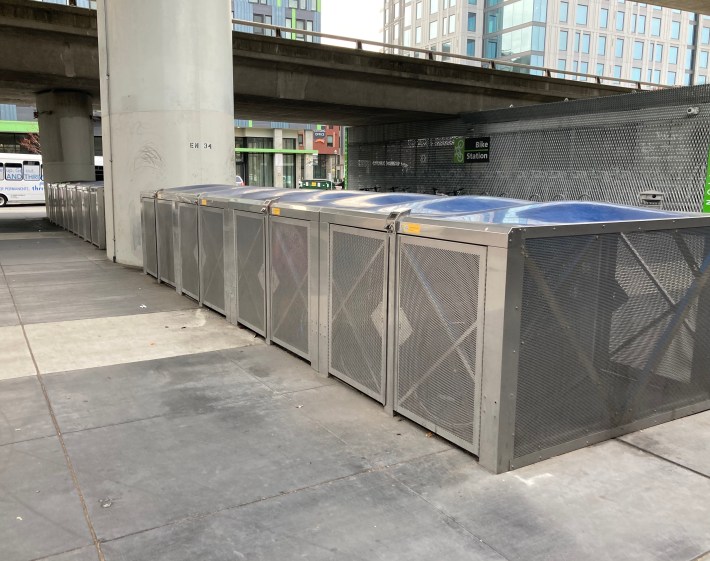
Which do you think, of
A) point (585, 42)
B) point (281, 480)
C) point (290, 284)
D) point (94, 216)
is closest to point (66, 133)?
point (94, 216)

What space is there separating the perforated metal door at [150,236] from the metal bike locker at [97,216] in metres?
4.03

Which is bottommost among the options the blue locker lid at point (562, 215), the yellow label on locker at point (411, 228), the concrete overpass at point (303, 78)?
the yellow label on locker at point (411, 228)

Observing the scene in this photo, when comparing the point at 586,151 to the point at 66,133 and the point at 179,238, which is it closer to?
the point at 179,238

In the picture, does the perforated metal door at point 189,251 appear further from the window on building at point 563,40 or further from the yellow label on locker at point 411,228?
the window on building at point 563,40

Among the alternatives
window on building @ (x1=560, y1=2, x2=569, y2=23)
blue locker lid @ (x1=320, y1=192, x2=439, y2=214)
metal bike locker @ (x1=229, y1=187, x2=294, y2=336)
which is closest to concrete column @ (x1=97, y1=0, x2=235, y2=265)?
metal bike locker @ (x1=229, y1=187, x2=294, y2=336)

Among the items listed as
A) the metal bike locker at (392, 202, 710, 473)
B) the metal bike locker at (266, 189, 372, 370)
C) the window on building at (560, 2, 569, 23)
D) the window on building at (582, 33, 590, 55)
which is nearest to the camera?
the metal bike locker at (392, 202, 710, 473)

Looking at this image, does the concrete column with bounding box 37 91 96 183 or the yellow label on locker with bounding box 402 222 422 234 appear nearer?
the yellow label on locker with bounding box 402 222 422 234

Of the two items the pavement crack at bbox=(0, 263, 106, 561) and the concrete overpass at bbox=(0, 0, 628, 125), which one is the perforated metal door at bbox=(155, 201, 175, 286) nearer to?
the pavement crack at bbox=(0, 263, 106, 561)

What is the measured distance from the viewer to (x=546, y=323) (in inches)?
153

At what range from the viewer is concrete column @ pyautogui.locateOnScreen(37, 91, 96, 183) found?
2228cm

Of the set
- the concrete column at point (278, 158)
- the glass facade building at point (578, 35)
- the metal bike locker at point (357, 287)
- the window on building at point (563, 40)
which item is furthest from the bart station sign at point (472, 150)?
the window on building at point (563, 40)

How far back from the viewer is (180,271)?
941 cm

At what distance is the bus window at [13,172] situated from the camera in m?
33.4

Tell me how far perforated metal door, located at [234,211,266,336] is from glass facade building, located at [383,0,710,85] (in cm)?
6655
